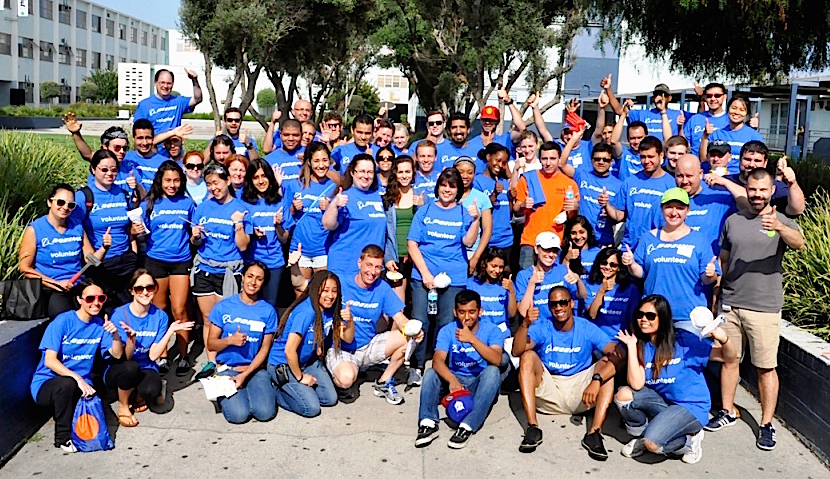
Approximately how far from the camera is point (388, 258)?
6.97m

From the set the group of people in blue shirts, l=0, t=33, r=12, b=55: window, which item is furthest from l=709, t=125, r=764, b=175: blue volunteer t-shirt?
l=0, t=33, r=12, b=55: window

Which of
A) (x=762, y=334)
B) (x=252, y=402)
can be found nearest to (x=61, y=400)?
(x=252, y=402)

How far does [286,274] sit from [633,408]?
3276mm

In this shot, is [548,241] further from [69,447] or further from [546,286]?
[69,447]

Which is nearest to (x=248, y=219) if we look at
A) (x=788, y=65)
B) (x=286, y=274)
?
(x=286, y=274)

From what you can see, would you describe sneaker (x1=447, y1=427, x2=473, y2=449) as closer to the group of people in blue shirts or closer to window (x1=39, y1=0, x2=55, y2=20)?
the group of people in blue shirts

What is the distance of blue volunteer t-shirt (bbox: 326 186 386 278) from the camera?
263 inches

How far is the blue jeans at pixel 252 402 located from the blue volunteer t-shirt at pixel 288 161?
218 cm

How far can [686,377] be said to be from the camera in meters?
5.40

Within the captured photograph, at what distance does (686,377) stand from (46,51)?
80521 millimetres

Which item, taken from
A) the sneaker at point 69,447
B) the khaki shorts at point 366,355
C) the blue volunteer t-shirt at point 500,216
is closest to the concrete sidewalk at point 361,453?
the sneaker at point 69,447

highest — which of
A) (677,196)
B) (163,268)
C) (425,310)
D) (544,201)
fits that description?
(677,196)

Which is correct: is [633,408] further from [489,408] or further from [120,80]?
[120,80]

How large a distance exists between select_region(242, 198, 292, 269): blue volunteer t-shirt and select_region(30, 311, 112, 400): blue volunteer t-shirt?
158cm
